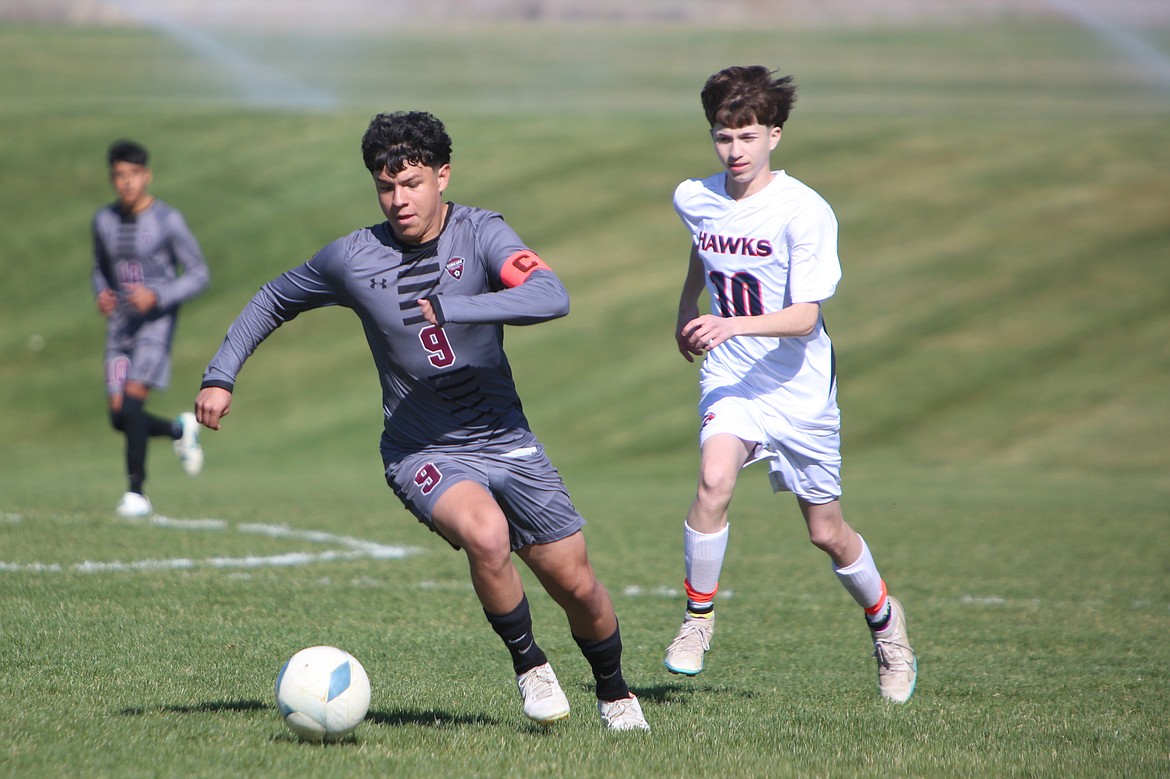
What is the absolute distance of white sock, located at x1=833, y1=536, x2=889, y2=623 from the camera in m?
6.06

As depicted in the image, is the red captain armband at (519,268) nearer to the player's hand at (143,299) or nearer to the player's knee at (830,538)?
the player's knee at (830,538)

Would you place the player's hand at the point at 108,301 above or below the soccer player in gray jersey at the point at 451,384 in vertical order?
below

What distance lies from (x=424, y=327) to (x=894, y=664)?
2.49 meters

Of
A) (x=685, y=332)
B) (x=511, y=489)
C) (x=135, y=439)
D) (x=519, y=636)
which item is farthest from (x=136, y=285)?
(x=519, y=636)

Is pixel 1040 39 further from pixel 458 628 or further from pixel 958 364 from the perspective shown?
pixel 458 628

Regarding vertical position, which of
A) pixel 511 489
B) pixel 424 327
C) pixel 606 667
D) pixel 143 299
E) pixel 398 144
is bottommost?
pixel 606 667

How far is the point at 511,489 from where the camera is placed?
16.1ft

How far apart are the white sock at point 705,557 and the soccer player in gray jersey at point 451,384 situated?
2.71 ft

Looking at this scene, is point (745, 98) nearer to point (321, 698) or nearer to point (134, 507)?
point (321, 698)

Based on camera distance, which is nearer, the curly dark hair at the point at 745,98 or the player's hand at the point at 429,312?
the player's hand at the point at 429,312

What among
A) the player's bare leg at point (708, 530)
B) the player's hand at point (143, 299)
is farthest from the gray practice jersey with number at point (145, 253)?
the player's bare leg at point (708, 530)

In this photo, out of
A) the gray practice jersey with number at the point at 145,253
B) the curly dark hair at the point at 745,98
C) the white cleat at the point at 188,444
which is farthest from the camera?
the white cleat at the point at 188,444

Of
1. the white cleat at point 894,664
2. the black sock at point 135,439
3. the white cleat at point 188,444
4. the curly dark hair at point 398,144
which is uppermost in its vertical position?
the curly dark hair at point 398,144

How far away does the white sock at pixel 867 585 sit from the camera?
6.06 m
